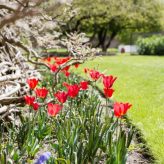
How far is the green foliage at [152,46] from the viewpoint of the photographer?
34312 millimetres

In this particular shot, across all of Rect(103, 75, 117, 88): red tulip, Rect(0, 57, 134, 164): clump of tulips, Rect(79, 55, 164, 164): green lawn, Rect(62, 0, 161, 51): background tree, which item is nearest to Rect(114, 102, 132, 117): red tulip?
Rect(0, 57, 134, 164): clump of tulips

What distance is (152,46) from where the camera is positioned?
34719 mm

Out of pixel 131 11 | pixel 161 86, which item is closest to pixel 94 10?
pixel 131 11

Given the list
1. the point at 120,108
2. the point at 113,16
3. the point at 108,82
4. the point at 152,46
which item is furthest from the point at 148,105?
the point at 113,16

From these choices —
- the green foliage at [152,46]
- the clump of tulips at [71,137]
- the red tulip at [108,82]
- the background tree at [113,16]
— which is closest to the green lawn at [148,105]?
the clump of tulips at [71,137]

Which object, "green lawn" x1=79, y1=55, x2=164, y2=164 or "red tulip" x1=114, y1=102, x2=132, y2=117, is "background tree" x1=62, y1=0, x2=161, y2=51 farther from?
"red tulip" x1=114, y1=102, x2=132, y2=117

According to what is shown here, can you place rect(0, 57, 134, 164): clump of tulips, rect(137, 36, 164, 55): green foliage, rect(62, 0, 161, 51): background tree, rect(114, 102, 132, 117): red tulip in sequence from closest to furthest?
1. rect(0, 57, 134, 164): clump of tulips
2. rect(114, 102, 132, 117): red tulip
3. rect(137, 36, 164, 55): green foliage
4. rect(62, 0, 161, 51): background tree

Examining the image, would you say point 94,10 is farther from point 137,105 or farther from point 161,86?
point 137,105

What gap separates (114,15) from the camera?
35.5 m

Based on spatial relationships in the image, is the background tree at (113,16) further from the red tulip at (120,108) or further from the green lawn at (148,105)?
the red tulip at (120,108)

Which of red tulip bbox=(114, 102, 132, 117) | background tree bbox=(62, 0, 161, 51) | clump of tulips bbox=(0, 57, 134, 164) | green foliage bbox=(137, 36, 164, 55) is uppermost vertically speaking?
background tree bbox=(62, 0, 161, 51)

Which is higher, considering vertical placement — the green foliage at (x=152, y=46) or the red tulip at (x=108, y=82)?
the red tulip at (x=108, y=82)

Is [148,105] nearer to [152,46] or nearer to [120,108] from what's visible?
[120,108]

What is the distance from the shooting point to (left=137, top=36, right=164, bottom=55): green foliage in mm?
34312
